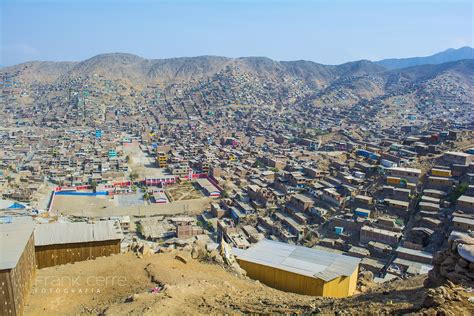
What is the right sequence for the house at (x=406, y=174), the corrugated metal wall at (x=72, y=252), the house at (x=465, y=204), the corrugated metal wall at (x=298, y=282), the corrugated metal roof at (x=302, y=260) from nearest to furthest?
the corrugated metal wall at (x=298, y=282), the corrugated metal roof at (x=302, y=260), the corrugated metal wall at (x=72, y=252), the house at (x=465, y=204), the house at (x=406, y=174)

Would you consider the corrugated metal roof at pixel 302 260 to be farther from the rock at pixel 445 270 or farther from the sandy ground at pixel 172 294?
the rock at pixel 445 270

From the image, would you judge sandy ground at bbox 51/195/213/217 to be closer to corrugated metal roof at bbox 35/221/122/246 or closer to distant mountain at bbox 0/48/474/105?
corrugated metal roof at bbox 35/221/122/246

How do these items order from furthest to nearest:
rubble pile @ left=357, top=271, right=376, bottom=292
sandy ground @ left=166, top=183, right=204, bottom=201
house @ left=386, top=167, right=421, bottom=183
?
sandy ground @ left=166, top=183, right=204, bottom=201, house @ left=386, top=167, right=421, bottom=183, rubble pile @ left=357, top=271, right=376, bottom=292

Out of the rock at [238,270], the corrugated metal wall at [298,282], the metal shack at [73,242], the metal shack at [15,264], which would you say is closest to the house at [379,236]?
the corrugated metal wall at [298,282]

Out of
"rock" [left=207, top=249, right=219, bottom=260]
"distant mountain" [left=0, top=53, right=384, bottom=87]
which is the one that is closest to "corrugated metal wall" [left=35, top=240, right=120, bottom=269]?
"rock" [left=207, top=249, right=219, bottom=260]

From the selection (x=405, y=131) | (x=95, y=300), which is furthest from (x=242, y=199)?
(x=405, y=131)

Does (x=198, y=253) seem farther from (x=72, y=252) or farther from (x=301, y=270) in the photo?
(x=72, y=252)
